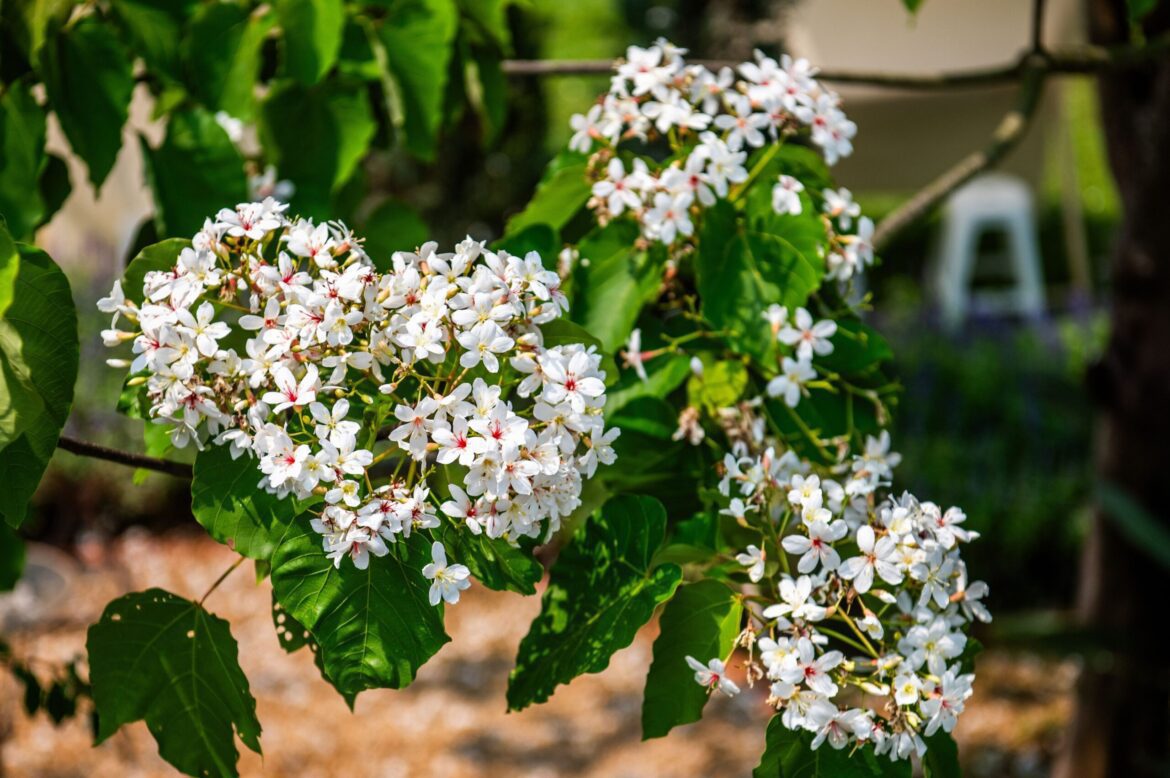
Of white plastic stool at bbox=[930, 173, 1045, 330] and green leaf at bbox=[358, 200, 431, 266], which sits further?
white plastic stool at bbox=[930, 173, 1045, 330]

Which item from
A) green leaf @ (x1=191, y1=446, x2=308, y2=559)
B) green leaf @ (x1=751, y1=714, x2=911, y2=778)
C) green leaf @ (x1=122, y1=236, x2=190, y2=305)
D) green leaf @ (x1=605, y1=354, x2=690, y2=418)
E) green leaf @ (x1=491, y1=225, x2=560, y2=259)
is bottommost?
green leaf @ (x1=751, y1=714, x2=911, y2=778)

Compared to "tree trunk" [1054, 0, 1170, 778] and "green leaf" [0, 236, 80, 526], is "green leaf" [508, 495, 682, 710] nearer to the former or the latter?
"green leaf" [0, 236, 80, 526]

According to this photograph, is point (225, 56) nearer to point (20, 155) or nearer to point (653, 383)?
point (20, 155)

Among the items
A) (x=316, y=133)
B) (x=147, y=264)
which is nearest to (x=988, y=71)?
(x=316, y=133)

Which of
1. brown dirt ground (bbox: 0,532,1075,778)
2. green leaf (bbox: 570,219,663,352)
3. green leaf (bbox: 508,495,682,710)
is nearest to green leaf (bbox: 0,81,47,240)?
green leaf (bbox: 570,219,663,352)

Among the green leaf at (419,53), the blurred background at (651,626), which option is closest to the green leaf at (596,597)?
the green leaf at (419,53)

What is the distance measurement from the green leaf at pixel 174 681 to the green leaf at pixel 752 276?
564 millimetres

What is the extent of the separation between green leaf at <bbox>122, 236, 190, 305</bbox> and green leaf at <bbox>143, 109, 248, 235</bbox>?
415mm

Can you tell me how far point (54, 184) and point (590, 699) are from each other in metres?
3.36

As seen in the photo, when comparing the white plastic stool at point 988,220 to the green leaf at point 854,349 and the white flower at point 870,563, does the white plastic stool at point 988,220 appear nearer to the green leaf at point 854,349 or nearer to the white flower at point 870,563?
the green leaf at point 854,349

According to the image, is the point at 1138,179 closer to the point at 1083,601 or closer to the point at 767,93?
the point at 1083,601

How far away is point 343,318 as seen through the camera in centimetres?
85

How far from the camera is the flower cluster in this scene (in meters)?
1.11

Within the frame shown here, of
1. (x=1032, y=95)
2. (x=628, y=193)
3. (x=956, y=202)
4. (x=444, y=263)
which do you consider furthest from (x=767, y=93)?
(x=956, y=202)
